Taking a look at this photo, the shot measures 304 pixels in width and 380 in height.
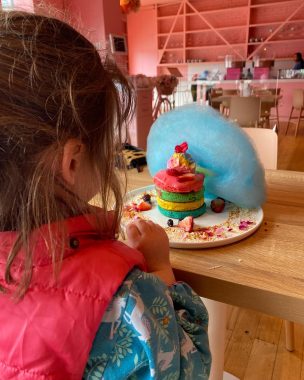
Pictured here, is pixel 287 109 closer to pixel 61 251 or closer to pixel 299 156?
pixel 299 156

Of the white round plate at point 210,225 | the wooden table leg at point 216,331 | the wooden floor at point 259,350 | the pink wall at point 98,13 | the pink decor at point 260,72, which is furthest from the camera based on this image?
the pink decor at point 260,72

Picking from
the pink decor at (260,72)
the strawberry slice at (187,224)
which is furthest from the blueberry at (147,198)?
the pink decor at (260,72)

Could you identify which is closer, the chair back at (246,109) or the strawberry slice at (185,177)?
the strawberry slice at (185,177)

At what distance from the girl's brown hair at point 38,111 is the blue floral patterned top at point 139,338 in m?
0.09

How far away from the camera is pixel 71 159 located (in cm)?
41

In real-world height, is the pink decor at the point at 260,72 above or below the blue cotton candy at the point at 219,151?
above

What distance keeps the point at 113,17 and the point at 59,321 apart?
3.37m

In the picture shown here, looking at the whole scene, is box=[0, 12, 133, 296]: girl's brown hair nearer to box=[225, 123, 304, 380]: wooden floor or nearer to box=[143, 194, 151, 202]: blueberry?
box=[143, 194, 151, 202]: blueberry

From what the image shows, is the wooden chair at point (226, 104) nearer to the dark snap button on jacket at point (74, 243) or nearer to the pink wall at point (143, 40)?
the pink wall at point (143, 40)

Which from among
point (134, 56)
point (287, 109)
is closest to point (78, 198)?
point (287, 109)

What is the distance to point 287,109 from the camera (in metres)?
6.00

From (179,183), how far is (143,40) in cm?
715

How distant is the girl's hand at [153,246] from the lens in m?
0.50

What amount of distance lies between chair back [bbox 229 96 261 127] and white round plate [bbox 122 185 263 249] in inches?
119
